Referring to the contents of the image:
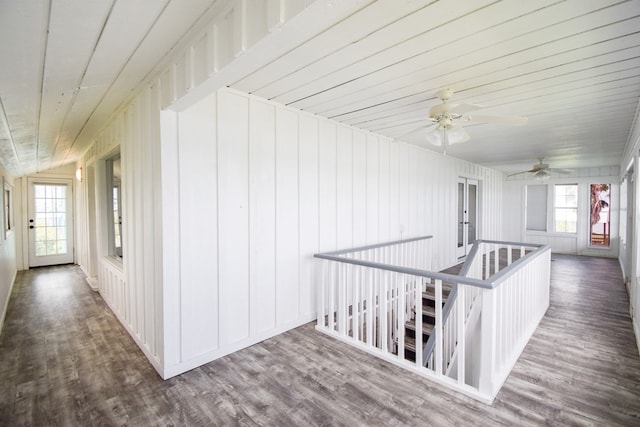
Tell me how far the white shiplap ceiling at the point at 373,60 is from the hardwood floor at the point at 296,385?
2.15m

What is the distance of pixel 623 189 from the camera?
6.01m

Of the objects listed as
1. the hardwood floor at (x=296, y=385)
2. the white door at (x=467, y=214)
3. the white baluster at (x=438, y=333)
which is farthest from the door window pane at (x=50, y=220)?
the white door at (x=467, y=214)

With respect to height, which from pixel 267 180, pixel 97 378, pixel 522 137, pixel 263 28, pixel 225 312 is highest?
pixel 522 137

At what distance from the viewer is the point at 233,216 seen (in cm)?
270

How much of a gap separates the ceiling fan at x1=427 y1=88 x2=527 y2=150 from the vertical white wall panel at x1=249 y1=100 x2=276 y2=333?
62.6 inches

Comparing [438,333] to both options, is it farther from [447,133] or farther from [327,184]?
[327,184]

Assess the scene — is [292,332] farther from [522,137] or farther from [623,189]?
[623,189]

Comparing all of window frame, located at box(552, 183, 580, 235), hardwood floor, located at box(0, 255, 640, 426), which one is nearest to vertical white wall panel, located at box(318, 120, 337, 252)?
hardwood floor, located at box(0, 255, 640, 426)

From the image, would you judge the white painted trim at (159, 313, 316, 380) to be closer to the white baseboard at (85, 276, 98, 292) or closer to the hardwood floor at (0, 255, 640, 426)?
the hardwood floor at (0, 255, 640, 426)

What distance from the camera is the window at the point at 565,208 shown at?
8.38m

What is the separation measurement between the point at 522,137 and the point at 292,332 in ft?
14.3

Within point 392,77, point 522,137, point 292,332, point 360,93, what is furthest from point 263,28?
point 522,137

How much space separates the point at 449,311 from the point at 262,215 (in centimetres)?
225

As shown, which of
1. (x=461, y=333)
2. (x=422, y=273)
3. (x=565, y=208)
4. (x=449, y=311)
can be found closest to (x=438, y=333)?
(x=461, y=333)
